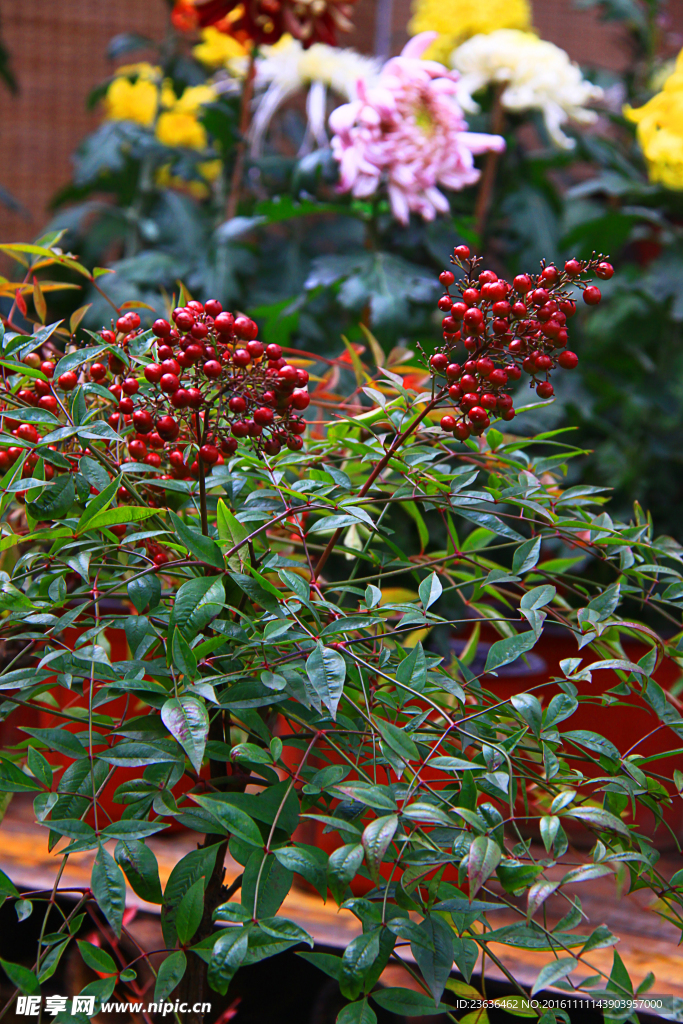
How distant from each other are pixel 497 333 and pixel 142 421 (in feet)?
0.49

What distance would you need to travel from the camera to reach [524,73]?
3.78 feet

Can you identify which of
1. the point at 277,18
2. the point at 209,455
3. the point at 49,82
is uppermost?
the point at 277,18

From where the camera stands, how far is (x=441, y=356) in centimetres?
32

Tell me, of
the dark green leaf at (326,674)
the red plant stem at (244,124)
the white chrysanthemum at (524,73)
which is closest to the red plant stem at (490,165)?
the white chrysanthemum at (524,73)

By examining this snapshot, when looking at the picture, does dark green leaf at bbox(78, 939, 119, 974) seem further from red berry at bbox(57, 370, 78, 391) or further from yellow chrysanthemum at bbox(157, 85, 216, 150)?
yellow chrysanthemum at bbox(157, 85, 216, 150)

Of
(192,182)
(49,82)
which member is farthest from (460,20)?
(49,82)

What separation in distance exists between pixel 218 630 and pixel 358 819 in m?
0.09

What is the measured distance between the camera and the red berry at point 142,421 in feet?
1.07

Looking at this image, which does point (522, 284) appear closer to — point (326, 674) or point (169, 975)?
point (326, 674)

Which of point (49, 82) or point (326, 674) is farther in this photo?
point (49, 82)

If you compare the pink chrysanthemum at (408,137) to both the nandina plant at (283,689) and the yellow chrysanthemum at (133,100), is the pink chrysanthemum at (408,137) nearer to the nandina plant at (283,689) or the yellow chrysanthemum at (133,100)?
the nandina plant at (283,689)

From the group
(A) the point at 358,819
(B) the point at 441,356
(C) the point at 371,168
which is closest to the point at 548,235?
(C) the point at 371,168

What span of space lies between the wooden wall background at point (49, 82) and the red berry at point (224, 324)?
1.55m

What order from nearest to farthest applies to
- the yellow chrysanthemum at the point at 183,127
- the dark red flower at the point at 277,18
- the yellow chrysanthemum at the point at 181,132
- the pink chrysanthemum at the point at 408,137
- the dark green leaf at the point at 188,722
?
the dark green leaf at the point at 188,722, the pink chrysanthemum at the point at 408,137, the dark red flower at the point at 277,18, the yellow chrysanthemum at the point at 183,127, the yellow chrysanthemum at the point at 181,132
